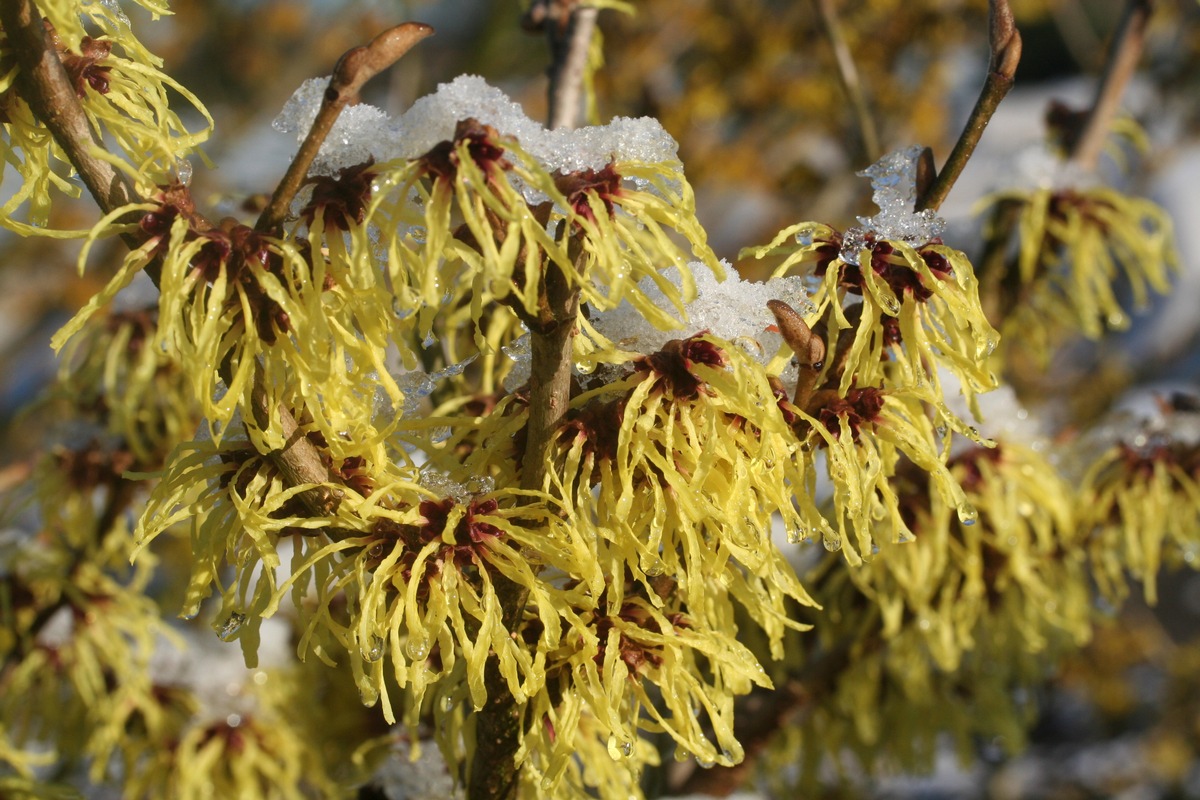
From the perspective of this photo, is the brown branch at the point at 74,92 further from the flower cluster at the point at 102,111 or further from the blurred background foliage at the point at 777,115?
the blurred background foliage at the point at 777,115

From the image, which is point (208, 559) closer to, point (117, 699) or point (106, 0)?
point (106, 0)

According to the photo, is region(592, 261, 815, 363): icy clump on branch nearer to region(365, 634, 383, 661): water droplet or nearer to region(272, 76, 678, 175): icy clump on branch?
region(272, 76, 678, 175): icy clump on branch

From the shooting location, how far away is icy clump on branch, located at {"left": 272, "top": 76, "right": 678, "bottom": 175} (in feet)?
2.33

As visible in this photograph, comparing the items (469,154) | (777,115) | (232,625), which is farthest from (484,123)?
(777,115)

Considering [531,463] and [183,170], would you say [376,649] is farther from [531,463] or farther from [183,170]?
[183,170]

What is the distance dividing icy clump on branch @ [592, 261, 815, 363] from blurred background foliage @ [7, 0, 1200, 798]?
1859 millimetres

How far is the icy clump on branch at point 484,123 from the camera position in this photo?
2.33ft

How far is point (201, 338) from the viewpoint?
662 mm

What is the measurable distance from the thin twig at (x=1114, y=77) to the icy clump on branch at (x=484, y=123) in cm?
110

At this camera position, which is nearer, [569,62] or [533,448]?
[533,448]

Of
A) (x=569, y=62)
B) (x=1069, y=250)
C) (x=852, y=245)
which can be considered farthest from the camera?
(x=1069, y=250)

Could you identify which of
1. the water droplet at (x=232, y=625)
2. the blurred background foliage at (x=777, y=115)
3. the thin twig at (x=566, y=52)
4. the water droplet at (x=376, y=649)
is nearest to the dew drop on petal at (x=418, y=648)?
the water droplet at (x=376, y=649)

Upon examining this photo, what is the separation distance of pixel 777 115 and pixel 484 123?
3.39 meters

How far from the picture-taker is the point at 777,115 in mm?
3910
